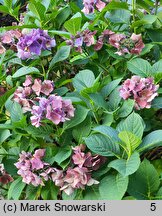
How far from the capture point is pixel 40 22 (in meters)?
1.55

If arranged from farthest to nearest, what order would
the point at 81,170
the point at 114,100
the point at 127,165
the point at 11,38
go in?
1. the point at 11,38
2. the point at 114,100
3. the point at 81,170
4. the point at 127,165

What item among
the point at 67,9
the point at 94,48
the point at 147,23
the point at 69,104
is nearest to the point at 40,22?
the point at 67,9

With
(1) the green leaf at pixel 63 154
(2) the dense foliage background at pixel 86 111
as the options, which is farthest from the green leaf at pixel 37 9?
(1) the green leaf at pixel 63 154

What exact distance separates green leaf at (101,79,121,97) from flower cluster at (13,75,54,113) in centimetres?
16

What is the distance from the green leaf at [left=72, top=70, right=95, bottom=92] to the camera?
130cm

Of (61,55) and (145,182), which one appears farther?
(61,55)

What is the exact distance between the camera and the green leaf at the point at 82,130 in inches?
47.7

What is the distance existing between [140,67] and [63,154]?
14.5 inches

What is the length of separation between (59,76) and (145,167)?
1.91 feet

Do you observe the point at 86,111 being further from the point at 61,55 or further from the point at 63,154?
the point at 61,55

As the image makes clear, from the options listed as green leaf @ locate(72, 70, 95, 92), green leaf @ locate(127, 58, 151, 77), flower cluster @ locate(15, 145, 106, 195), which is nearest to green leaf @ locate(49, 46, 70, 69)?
green leaf @ locate(72, 70, 95, 92)

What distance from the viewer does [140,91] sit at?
119cm

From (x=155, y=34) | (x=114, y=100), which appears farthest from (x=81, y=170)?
(x=155, y=34)

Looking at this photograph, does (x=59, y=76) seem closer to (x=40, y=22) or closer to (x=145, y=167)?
(x=40, y=22)
